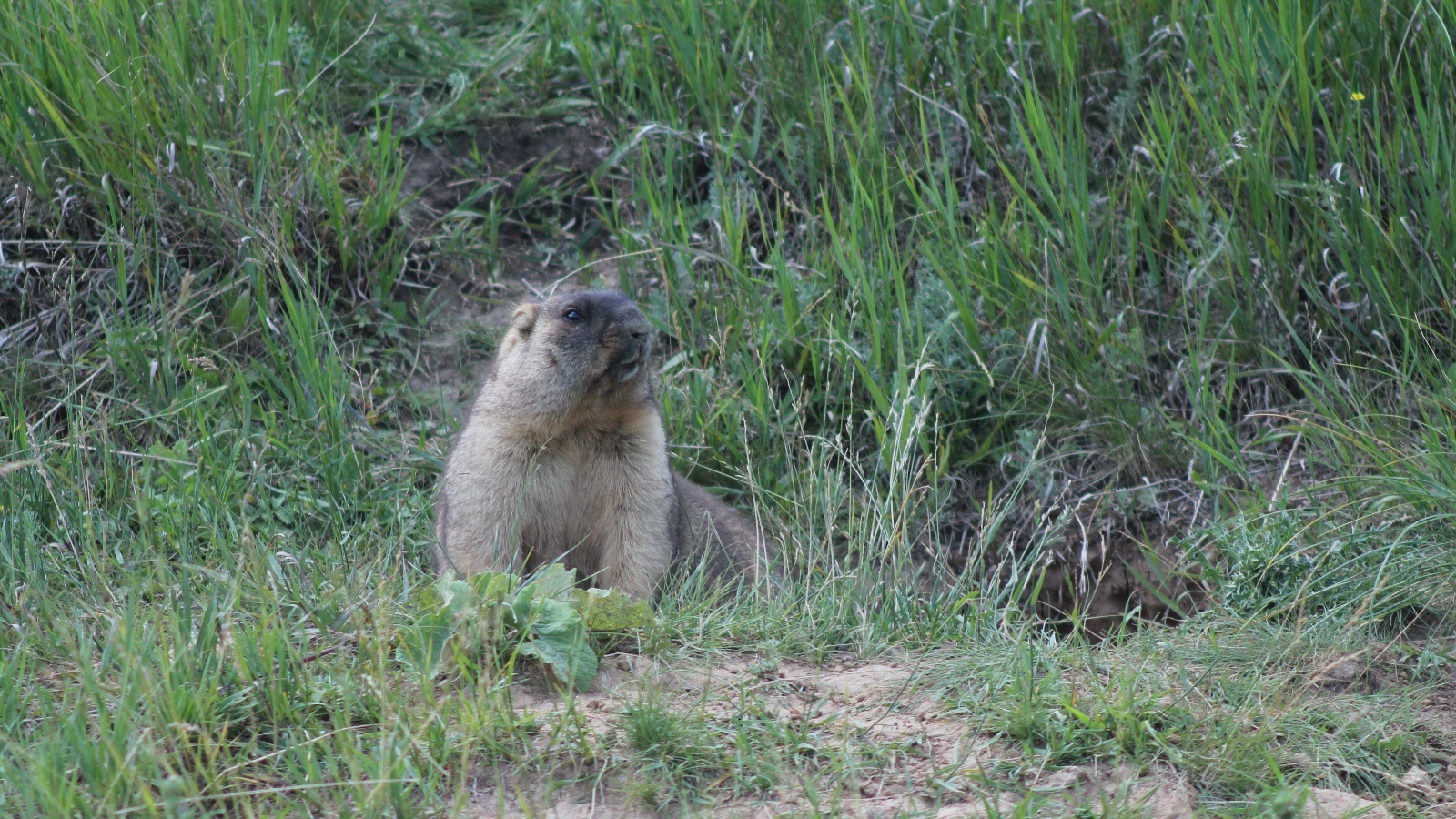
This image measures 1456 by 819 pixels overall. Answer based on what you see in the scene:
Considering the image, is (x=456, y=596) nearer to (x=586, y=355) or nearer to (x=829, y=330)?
(x=586, y=355)

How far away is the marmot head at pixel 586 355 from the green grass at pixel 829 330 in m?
0.81

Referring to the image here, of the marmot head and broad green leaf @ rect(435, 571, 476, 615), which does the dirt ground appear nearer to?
broad green leaf @ rect(435, 571, 476, 615)

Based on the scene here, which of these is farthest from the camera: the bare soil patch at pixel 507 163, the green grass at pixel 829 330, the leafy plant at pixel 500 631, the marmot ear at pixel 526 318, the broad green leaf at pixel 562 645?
the bare soil patch at pixel 507 163

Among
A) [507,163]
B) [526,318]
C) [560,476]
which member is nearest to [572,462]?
[560,476]

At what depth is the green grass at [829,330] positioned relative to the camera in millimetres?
3678

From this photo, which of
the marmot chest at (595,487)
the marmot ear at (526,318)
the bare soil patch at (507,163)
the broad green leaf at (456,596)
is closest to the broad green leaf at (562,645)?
the broad green leaf at (456,596)

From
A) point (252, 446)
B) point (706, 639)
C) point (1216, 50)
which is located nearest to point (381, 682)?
point (706, 639)

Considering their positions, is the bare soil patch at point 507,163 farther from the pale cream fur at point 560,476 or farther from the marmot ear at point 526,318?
the pale cream fur at point 560,476

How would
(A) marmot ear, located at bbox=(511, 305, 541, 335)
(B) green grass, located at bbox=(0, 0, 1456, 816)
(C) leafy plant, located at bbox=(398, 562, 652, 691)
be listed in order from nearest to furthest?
(C) leafy plant, located at bbox=(398, 562, 652, 691), (B) green grass, located at bbox=(0, 0, 1456, 816), (A) marmot ear, located at bbox=(511, 305, 541, 335)

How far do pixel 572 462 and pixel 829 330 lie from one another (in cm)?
143

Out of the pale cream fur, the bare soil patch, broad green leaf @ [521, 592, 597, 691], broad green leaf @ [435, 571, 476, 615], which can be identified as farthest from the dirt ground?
the bare soil patch

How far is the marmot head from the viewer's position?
4797 mm

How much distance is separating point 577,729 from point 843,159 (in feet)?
13.4

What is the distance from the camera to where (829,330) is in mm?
5727
